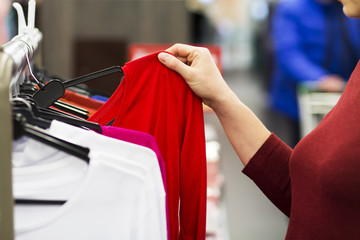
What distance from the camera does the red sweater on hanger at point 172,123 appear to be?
1.13 metres

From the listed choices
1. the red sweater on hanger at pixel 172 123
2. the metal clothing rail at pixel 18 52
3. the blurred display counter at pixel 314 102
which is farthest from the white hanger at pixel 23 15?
the blurred display counter at pixel 314 102

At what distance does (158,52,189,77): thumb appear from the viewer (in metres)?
1.14

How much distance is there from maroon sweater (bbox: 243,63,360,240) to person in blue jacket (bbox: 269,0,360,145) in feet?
6.38

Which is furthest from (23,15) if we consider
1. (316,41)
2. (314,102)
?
(316,41)

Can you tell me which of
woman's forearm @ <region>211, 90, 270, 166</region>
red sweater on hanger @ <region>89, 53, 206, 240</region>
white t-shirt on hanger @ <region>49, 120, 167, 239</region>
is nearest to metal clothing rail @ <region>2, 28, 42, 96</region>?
white t-shirt on hanger @ <region>49, 120, 167, 239</region>

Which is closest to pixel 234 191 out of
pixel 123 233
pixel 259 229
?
pixel 259 229

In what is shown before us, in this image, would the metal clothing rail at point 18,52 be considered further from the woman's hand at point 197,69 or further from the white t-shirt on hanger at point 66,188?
the woman's hand at point 197,69

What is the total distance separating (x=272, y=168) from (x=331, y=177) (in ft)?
0.87

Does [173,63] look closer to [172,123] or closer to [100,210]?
[172,123]

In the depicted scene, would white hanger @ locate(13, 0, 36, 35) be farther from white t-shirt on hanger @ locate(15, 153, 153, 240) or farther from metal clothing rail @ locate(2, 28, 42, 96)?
white t-shirt on hanger @ locate(15, 153, 153, 240)

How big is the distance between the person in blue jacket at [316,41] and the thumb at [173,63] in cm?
200

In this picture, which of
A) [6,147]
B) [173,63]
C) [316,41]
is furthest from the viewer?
[316,41]

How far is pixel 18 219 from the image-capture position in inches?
34.1

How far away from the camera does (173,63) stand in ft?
3.75
